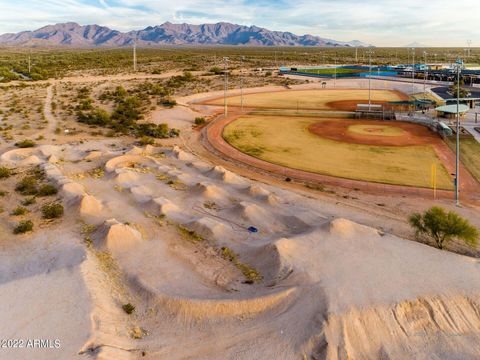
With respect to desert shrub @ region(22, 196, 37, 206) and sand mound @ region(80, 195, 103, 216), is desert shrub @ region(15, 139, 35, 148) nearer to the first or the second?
desert shrub @ region(22, 196, 37, 206)

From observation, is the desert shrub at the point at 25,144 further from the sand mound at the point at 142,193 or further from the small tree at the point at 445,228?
the small tree at the point at 445,228

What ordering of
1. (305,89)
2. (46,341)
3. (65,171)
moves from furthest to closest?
(305,89) < (65,171) < (46,341)

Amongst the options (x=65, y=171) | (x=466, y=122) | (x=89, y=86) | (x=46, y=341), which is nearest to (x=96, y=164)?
(x=65, y=171)

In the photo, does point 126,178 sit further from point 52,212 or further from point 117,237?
point 117,237

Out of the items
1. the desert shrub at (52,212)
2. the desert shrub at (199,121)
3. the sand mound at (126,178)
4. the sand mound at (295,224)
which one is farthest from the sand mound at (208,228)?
the desert shrub at (199,121)

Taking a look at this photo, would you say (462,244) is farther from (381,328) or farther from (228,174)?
(228,174)
